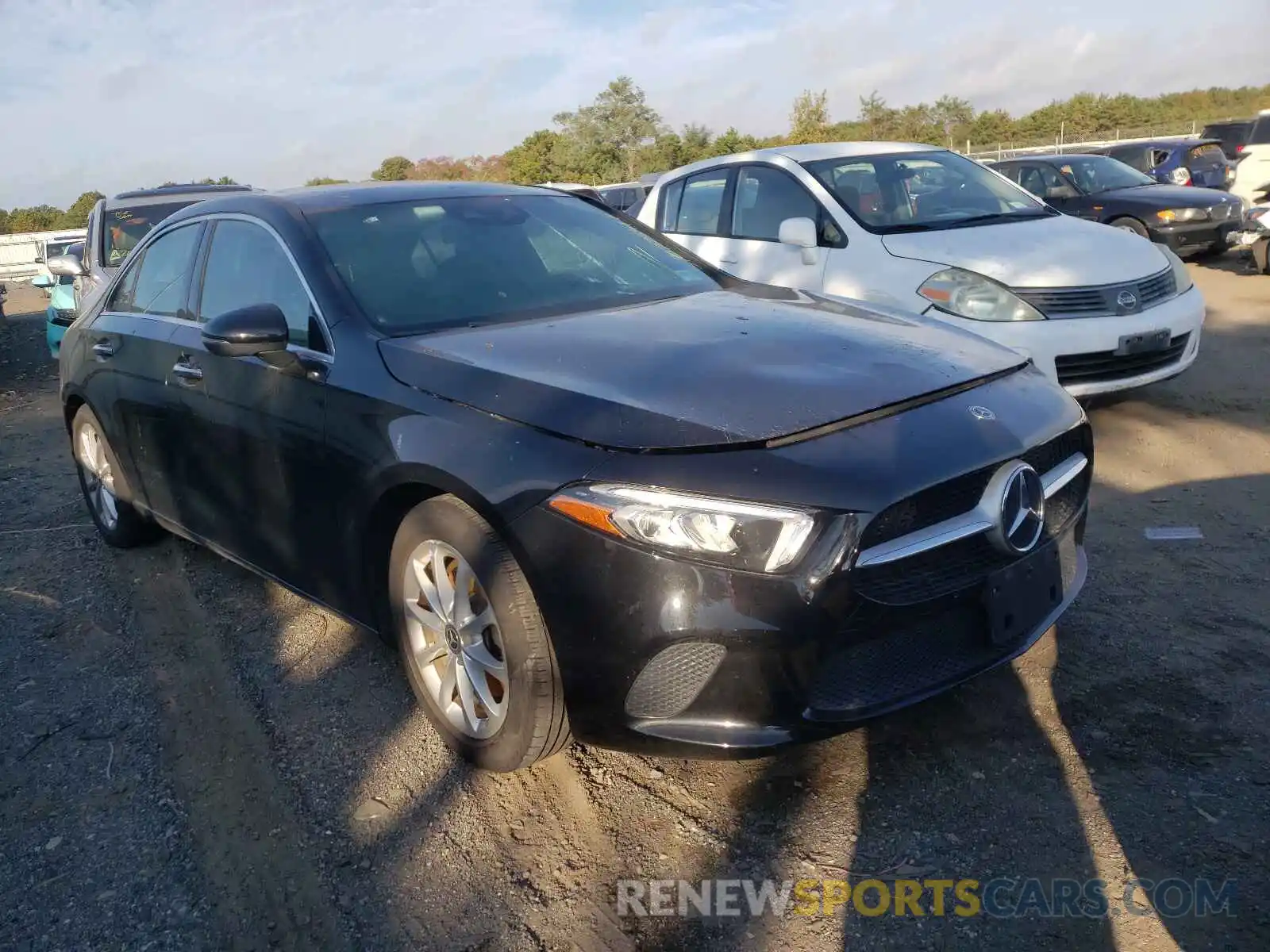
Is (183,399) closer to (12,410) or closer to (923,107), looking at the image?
(12,410)

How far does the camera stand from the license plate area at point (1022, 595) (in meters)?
2.59

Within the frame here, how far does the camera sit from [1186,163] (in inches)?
641

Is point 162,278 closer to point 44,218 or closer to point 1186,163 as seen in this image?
point 1186,163

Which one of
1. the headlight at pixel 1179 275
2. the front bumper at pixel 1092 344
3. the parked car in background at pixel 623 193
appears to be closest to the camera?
the front bumper at pixel 1092 344

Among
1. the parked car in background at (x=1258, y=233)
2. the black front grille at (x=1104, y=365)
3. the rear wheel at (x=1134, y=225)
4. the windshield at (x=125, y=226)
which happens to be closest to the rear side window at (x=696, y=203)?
the black front grille at (x=1104, y=365)

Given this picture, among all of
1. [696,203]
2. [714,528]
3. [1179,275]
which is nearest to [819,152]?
[696,203]

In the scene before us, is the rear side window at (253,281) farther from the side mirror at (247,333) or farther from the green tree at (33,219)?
the green tree at (33,219)

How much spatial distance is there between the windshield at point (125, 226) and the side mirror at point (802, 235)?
5.39 meters

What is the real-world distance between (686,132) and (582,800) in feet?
146

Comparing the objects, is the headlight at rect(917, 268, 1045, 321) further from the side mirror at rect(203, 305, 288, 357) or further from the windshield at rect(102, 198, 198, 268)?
the windshield at rect(102, 198, 198, 268)

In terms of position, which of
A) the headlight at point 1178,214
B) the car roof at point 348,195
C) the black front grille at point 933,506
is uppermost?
the car roof at point 348,195

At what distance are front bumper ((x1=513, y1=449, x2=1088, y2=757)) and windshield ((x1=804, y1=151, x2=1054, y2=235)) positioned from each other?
390 centimetres

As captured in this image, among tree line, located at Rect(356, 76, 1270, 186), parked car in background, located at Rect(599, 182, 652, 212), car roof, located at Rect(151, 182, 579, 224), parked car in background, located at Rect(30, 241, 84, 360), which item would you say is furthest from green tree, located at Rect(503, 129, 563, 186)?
car roof, located at Rect(151, 182, 579, 224)

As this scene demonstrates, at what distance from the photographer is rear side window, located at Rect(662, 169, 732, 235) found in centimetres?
704
